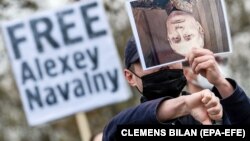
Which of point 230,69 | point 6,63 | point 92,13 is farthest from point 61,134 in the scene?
point 230,69

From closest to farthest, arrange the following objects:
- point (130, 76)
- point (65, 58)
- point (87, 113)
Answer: point (130, 76) < point (65, 58) < point (87, 113)

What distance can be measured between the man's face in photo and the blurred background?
13cm

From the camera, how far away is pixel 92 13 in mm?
2926

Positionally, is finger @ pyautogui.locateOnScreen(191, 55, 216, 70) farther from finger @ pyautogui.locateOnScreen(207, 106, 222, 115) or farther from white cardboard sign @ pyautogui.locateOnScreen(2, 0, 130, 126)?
white cardboard sign @ pyautogui.locateOnScreen(2, 0, 130, 126)

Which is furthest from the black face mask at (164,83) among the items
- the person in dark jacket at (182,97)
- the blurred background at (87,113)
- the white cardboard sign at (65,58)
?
the white cardboard sign at (65,58)

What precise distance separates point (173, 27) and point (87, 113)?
3.10 metres

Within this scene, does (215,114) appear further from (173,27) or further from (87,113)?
(87,113)

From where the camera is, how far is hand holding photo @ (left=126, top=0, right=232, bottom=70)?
69.7 inches

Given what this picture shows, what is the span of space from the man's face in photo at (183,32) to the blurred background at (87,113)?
135 millimetres

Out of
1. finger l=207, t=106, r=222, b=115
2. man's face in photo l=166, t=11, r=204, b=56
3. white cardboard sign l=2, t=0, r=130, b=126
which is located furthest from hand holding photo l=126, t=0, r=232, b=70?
white cardboard sign l=2, t=0, r=130, b=126

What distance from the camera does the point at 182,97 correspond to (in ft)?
5.85

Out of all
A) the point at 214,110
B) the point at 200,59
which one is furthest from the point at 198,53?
the point at 214,110
